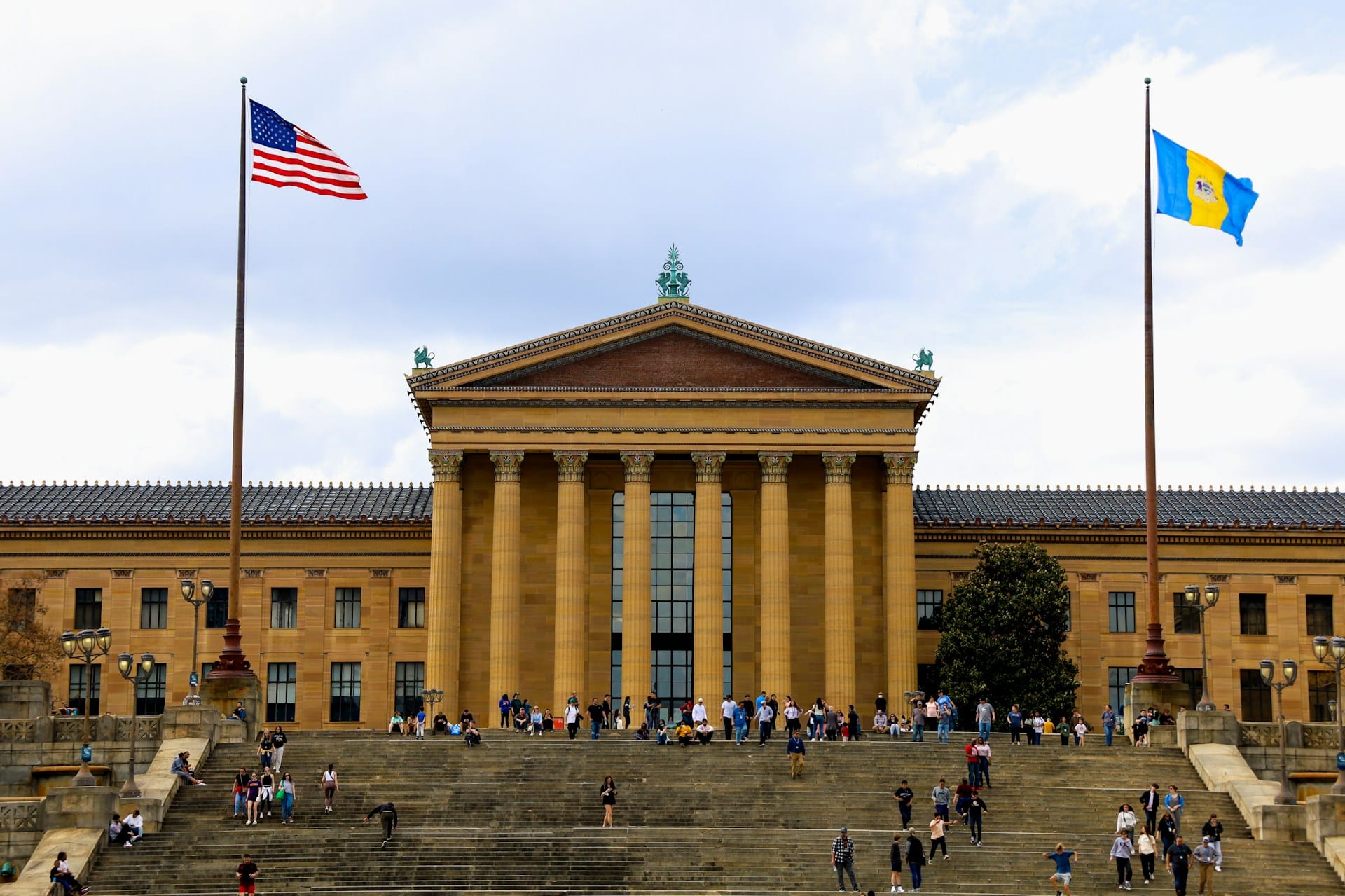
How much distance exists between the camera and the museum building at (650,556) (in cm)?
7394

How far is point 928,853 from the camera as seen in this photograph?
47.6m

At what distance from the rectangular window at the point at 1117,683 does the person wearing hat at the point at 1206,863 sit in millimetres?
35030

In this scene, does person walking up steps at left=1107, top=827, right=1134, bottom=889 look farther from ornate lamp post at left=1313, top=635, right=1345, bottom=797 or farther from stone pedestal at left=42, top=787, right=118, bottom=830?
stone pedestal at left=42, top=787, right=118, bottom=830

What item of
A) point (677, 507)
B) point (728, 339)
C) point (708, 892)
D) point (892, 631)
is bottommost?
point (708, 892)

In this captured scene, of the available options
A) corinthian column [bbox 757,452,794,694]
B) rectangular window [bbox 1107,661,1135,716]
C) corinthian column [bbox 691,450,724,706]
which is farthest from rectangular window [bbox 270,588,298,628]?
rectangular window [bbox 1107,661,1135,716]

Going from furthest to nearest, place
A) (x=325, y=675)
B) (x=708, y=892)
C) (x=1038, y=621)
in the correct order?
(x=325, y=675), (x=1038, y=621), (x=708, y=892)

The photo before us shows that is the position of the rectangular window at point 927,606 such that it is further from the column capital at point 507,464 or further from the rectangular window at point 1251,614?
the column capital at point 507,464

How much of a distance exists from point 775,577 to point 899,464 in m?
6.76

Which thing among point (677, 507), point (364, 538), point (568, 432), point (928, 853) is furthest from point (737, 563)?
point (928, 853)

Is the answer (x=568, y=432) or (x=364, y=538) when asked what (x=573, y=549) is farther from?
(x=364, y=538)

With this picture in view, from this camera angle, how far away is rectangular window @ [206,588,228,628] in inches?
3152

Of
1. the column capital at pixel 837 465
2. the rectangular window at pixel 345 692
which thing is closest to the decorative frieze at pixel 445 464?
the rectangular window at pixel 345 692

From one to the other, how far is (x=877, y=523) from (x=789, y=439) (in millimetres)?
5894

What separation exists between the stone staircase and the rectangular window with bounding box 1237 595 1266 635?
25.0 m
